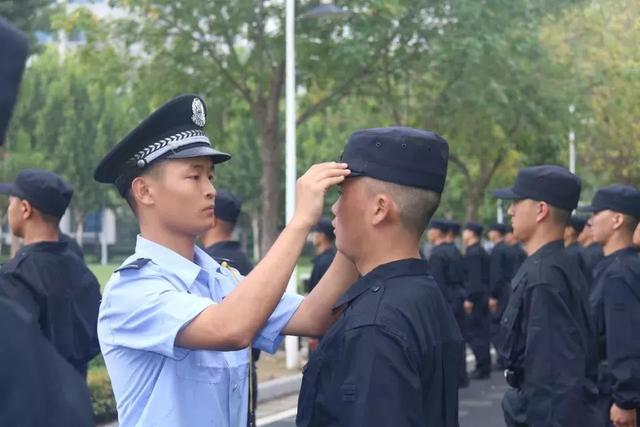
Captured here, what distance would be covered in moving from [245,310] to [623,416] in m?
3.85

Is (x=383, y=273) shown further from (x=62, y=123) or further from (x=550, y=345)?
(x=62, y=123)

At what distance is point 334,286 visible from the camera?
3447mm

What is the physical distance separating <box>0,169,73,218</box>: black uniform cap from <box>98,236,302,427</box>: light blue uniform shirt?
11.5 ft

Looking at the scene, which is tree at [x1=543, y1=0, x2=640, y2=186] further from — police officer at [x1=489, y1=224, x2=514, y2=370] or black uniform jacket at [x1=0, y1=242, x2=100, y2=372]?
black uniform jacket at [x1=0, y1=242, x2=100, y2=372]

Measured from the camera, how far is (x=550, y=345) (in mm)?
4844

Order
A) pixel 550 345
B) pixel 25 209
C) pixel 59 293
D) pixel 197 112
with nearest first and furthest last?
1. pixel 197 112
2. pixel 550 345
3. pixel 59 293
4. pixel 25 209

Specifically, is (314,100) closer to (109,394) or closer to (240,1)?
(240,1)

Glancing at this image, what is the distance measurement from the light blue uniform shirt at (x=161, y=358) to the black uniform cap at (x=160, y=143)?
26 centimetres

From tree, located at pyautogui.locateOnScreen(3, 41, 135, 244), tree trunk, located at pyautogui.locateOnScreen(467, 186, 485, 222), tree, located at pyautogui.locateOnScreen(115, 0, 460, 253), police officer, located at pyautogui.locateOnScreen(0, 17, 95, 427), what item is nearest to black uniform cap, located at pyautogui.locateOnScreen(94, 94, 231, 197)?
police officer, located at pyautogui.locateOnScreen(0, 17, 95, 427)

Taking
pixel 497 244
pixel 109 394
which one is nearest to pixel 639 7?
pixel 497 244

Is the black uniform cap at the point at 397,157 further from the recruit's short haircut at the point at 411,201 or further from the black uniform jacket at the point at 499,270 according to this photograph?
the black uniform jacket at the point at 499,270

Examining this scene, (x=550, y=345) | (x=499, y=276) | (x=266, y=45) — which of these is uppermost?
(x=266, y=45)

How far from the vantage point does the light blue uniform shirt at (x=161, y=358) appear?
290 centimetres

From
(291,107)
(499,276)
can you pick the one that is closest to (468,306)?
(499,276)
